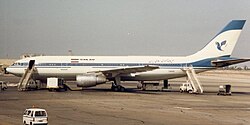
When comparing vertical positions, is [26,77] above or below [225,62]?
below

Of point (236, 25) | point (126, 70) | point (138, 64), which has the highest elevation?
point (236, 25)

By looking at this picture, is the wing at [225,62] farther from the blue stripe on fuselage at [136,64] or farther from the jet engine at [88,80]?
the jet engine at [88,80]

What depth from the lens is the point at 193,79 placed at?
182 feet

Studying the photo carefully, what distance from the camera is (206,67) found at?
57094 millimetres

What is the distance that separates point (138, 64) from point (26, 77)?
1421cm

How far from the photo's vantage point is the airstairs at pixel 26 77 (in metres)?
54.8

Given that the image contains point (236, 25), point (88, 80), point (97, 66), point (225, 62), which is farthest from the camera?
point (236, 25)

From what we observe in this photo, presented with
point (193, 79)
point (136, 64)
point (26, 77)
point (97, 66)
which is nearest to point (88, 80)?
point (97, 66)

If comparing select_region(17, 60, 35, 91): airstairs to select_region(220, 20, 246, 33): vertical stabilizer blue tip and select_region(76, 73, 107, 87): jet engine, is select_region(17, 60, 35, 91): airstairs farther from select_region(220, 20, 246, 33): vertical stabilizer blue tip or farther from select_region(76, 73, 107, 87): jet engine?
select_region(220, 20, 246, 33): vertical stabilizer blue tip

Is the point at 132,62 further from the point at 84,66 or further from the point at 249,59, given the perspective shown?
the point at 249,59

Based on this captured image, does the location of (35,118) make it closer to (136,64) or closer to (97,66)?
(97,66)

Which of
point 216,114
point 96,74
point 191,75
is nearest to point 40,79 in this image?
point 96,74

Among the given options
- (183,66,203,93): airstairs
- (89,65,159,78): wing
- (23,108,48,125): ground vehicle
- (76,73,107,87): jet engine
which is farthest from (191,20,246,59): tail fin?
(23,108,48,125): ground vehicle

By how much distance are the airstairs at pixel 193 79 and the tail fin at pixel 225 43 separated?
1.94 meters
